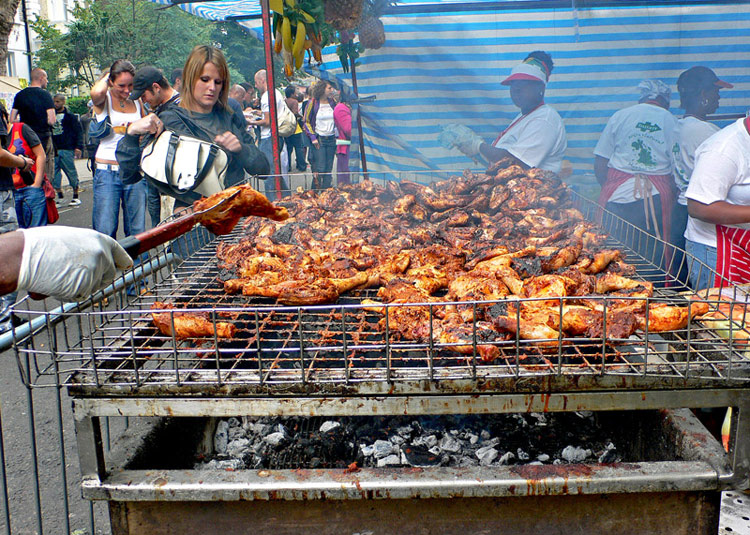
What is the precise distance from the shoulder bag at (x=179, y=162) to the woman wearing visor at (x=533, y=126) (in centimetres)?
328

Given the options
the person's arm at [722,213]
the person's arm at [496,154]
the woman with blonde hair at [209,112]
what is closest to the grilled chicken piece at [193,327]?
the woman with blonde hair at [209,112]

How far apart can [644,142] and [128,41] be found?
1066 inches

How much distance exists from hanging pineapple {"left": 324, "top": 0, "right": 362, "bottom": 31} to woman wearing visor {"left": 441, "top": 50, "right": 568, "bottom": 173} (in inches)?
68.2

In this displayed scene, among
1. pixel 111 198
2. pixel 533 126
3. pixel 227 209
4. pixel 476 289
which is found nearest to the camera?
pixel 476 289

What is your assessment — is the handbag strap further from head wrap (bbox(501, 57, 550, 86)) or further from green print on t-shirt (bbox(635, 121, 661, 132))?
green print on t-shirt (bbox(635, 121, 661, 132))

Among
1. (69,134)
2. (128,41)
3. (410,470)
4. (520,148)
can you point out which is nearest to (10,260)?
(410,470)

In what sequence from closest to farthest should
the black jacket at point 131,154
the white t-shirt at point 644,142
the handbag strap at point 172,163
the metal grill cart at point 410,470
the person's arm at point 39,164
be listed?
1. the metal grill cart at point 410,470
2. the handbag strap at point 172,163
3. the black jacket at point 131,154
4. the white t-shirt at point 644,142
5. the person's arm at point 39,164

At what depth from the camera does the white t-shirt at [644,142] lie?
6.45 m

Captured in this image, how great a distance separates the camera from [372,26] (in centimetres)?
732

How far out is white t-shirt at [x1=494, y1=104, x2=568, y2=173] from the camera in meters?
6.53

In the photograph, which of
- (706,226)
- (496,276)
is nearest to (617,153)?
(706,226)

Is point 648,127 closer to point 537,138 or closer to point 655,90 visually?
point 655,90

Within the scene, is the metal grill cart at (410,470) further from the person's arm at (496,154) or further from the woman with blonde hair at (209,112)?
Answer: the person's arm at (496,154)

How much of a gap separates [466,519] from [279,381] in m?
0.92
